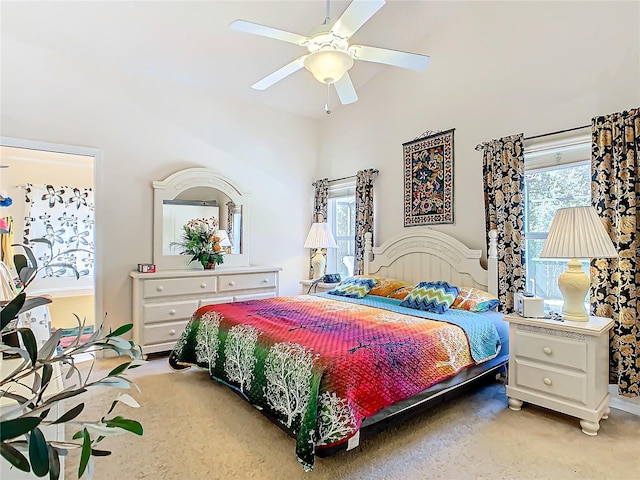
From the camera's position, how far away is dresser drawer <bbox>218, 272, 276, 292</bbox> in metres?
4.32

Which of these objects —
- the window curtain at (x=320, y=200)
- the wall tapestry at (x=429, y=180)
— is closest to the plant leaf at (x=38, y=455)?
the wall tapestry at (x=429, y=180)

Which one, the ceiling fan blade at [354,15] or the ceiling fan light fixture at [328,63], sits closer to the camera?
the ceiling fan blade at [354,15]

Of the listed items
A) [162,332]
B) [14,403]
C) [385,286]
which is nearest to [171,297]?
[162,332]

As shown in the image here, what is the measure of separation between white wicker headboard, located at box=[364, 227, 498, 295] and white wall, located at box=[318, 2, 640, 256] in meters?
0.16

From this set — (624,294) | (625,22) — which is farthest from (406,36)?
(624,294)

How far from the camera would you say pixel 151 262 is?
4211 millimetres

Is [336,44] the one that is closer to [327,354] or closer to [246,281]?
[327,354]

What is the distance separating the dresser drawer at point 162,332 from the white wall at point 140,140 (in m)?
0.42

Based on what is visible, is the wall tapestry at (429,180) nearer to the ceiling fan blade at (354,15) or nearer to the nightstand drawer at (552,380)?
the nightstand drawer at (552,380)

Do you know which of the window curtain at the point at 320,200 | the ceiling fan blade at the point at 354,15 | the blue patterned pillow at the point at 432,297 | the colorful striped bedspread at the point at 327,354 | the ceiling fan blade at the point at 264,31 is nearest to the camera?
the colorful striped bedspread at the point at 327,354

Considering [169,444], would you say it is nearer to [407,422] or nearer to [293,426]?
[293,426]

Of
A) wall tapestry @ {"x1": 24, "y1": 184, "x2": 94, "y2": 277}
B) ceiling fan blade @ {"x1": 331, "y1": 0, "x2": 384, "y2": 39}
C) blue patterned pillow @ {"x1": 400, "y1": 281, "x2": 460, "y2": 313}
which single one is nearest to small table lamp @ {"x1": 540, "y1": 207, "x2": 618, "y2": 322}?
blue patterned pillow @ {"x1": 400, "y1": 281, "x2": 460, "y2": 313}

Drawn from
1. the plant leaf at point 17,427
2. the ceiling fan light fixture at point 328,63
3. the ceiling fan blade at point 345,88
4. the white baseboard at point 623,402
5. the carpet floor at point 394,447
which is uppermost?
the ceiling fan blade at point 345,88

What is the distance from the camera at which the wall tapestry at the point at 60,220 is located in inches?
196
